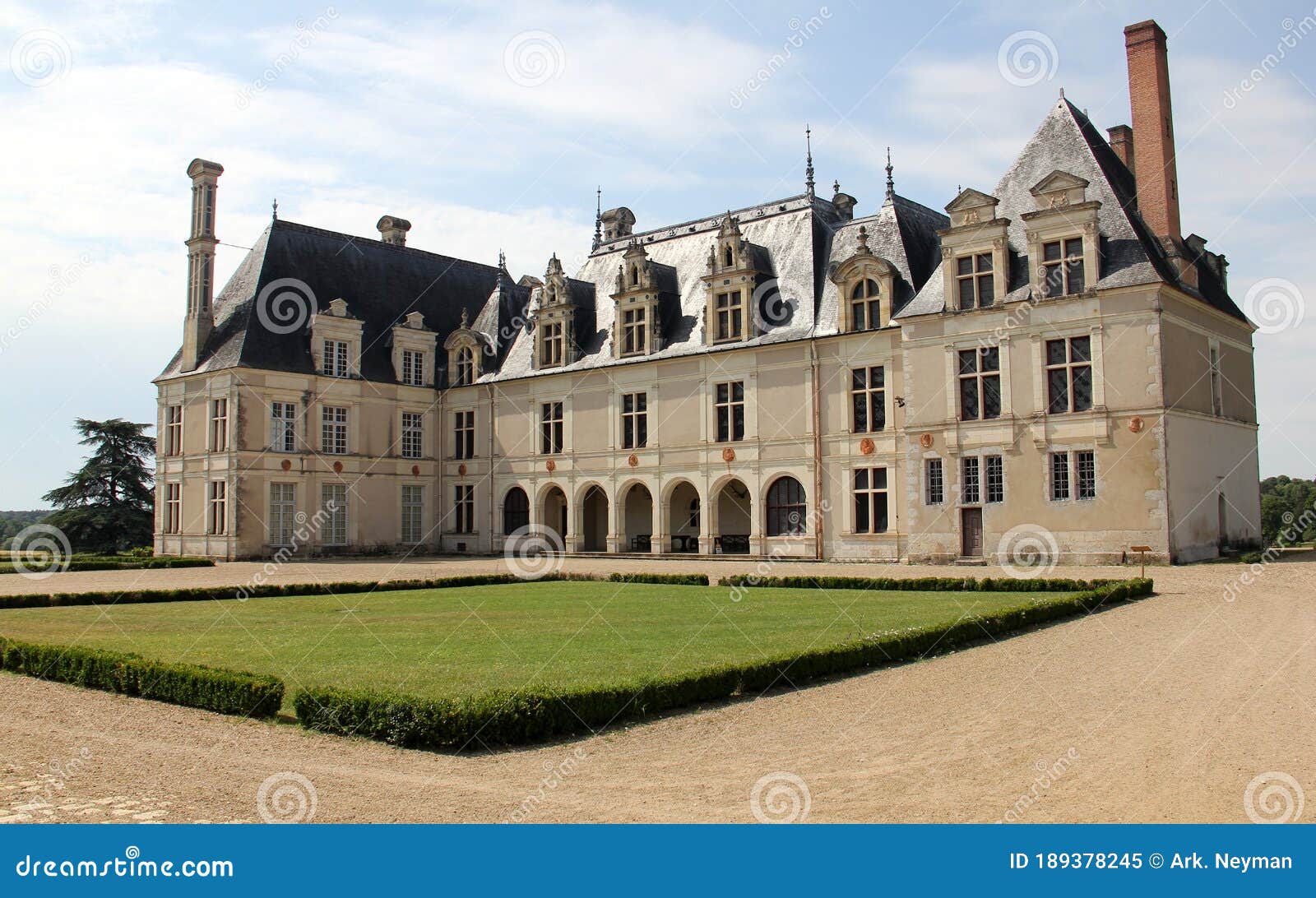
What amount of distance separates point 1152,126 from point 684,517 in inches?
789

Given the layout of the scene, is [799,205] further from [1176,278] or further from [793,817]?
[793,817]

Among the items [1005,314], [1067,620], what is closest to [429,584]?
[1067,620]

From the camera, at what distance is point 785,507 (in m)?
33.9

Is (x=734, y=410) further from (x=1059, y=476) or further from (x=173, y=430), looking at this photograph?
(x=173, y=430)

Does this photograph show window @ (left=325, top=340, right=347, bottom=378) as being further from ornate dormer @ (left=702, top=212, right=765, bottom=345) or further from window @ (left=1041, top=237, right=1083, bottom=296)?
window @ (left=1041, top=237, right=1083, bottom=296)

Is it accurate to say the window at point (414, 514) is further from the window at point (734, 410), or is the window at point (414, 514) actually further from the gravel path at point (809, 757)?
the gravel path at point (809, 757)

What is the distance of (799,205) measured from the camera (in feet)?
118

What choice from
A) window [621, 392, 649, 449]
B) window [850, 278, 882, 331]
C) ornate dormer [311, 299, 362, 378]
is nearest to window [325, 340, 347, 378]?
ornate dormer [311, 299, 362, 378]

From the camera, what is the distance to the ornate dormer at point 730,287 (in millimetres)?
34375

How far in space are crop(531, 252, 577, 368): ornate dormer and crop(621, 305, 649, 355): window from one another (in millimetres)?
2647

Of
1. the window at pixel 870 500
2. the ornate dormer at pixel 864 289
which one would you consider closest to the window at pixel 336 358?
the ornate dormer at pixel 864 289

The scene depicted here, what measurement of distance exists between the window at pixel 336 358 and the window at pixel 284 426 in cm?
212

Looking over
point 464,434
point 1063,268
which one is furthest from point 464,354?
point 1063,268

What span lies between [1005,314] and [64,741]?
24.9 metres
